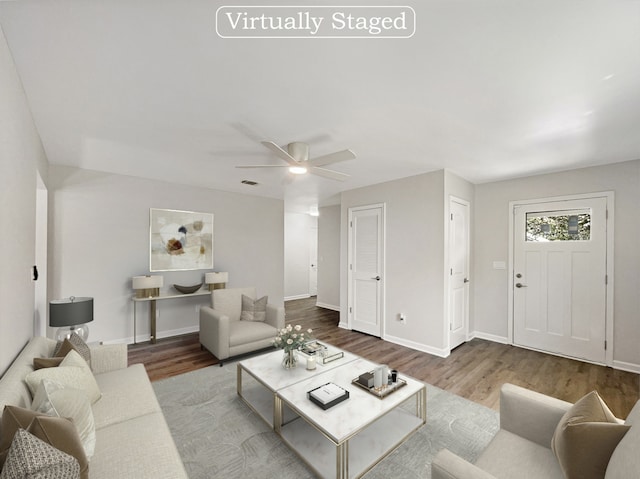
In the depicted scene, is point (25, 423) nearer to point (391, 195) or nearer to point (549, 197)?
point (391, 195)

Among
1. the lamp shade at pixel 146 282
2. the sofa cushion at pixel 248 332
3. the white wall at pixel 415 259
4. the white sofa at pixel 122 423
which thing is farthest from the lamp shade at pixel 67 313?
the white wall at pixel 415 259

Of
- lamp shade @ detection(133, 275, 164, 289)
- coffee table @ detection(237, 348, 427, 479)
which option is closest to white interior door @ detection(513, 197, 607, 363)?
coffee table @ detection(237, 348, 427, 479)

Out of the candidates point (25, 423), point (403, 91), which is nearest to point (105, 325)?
point (25, 423)

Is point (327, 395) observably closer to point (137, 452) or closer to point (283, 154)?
point (137, 452)

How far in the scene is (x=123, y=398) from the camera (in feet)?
6.01

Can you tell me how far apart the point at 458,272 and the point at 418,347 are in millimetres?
1228

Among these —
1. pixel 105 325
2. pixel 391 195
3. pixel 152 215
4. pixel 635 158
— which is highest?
pixel 635 158

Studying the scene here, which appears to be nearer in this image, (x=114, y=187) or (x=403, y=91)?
(x=403, y=91)

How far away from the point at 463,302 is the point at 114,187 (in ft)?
17.8

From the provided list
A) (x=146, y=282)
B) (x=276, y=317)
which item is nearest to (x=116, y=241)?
(x=146, y=282)

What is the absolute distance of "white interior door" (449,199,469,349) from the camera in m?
3.85

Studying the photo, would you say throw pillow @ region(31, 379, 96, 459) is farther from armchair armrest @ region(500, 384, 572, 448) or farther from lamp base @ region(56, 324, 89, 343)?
armchair armrest @ region(500, 384, 572, 448)

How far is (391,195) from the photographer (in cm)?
429

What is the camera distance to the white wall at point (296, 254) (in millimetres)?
7586
